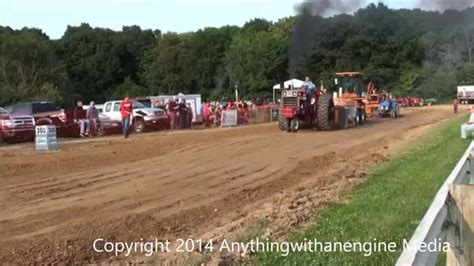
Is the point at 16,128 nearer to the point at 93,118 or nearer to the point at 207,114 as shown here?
the point at 93,118

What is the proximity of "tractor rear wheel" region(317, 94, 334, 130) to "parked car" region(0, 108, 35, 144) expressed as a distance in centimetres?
1219

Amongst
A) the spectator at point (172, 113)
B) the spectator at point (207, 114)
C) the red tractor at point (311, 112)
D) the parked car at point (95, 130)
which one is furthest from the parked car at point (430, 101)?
the parked car at point (95, 130)

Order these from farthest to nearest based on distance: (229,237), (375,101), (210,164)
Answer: (375,101) → (210,164) → (229,237)

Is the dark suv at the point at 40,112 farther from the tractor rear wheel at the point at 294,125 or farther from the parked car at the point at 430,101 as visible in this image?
the parked car at the point at 430,101

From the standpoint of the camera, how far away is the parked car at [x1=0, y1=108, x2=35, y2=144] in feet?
92.6

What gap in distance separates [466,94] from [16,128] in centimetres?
8069

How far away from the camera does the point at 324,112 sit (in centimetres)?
2869

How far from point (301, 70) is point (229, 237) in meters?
45.9

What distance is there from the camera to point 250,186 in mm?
12883

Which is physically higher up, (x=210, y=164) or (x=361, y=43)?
(x=361, y=43)

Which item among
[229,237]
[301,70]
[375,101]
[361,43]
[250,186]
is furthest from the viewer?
[361,43]

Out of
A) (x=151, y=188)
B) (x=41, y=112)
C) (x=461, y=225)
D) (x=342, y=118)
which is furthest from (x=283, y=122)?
(x=461, y=225)

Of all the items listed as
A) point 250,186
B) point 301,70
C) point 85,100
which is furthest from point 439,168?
point 85,100

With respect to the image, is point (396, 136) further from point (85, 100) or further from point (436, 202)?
point (85, 100)
